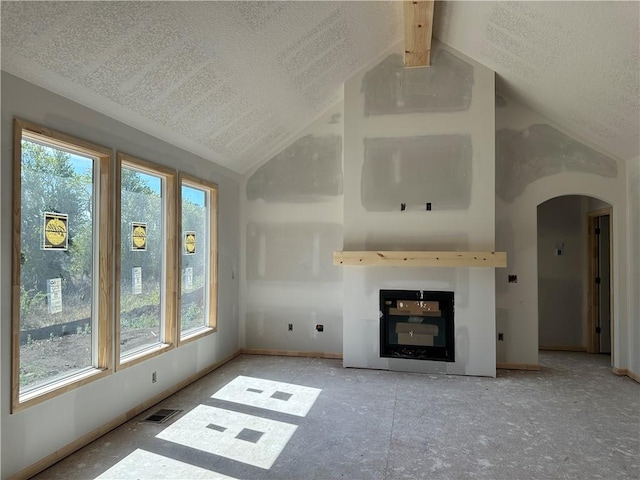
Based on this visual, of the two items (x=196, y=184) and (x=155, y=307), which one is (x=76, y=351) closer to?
(x=155, y=307)

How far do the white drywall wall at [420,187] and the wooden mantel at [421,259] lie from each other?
250 mm

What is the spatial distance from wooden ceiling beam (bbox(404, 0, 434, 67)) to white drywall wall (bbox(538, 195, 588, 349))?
10.3 feet

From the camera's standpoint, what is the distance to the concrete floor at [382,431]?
110 inches

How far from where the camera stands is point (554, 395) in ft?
13.8

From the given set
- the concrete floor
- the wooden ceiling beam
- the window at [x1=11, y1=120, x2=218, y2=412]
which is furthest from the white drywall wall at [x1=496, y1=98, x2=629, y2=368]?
the window at [x1=11, y1=120, x2=218, y2=412]

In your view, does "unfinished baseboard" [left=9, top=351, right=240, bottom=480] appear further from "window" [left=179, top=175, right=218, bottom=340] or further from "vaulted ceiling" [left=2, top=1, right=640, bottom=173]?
"vaulted ceiling" [left=2, top=1, right=640, bottom=173]

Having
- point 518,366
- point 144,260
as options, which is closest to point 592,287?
point 518,366

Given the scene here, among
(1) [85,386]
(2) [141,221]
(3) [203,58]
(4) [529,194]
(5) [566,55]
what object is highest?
(5) [566,55]

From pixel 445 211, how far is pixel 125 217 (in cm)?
367

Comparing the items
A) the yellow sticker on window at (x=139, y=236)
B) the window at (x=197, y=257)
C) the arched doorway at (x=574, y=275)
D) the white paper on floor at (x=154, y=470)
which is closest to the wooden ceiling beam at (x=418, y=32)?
the window at (x=197, y=257)

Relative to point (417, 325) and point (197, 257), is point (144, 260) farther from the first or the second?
point (417, 325)

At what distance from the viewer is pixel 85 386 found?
123 inches

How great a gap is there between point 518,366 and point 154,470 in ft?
14.7

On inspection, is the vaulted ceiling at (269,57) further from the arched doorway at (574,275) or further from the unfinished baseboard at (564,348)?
the unfinished baseboard at (564,348)
